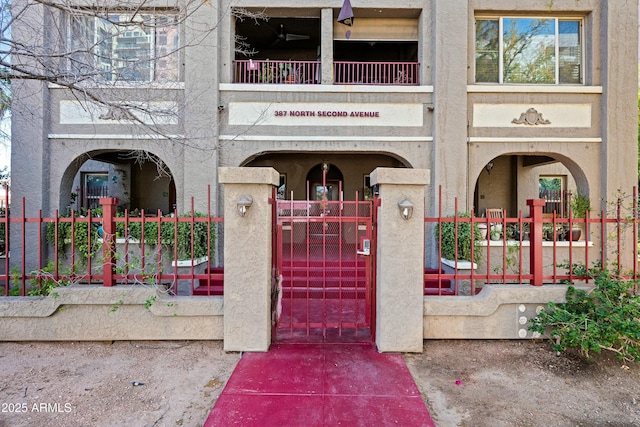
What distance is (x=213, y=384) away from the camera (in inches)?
153

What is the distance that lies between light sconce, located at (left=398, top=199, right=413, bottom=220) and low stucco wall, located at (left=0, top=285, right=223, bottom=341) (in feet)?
8.85

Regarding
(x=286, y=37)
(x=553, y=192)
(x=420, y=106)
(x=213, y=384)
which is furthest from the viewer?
(x=553, y=192)

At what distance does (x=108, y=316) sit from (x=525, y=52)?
11.3 meters

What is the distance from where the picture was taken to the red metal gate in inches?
191

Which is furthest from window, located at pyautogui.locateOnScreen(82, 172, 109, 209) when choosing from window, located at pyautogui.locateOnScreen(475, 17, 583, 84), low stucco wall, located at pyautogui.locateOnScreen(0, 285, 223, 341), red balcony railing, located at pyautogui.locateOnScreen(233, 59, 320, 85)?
window, located at pyautogui.locateOnScreen(475, 17, 583, 84)

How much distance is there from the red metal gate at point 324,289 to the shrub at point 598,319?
2349 millimetres

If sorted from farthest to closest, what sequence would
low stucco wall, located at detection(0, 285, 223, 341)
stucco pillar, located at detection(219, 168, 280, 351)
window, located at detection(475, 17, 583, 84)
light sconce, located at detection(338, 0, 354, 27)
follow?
window, located at detection(475, 17, 583, 84) < light sconce, located at detection(338, 0, 354, 27) < low stucco wall, located at detection(0, 285, 223, 341) < stucco pillar, located at detection(219, 168, 280, 351)

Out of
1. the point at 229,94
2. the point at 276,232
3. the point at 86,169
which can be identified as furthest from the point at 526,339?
the point at 86,169

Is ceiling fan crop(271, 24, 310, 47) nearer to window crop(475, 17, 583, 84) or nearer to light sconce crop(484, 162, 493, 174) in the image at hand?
window crop(475, 17, 583, 84)

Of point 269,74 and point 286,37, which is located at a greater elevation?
point 286,37

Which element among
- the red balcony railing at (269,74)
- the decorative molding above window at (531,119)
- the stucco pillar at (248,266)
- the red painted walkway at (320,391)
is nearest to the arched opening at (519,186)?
the decorative molding above window at (531,119)

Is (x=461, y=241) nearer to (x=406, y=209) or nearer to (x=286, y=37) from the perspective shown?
(x=406, y=209)

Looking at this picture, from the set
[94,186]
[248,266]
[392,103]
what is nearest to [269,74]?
[392,103]

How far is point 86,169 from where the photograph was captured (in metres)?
12.8
